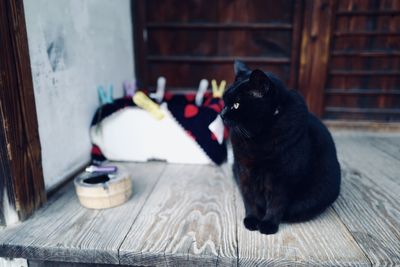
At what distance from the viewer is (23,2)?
1.04 metres

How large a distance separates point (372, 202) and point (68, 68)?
1305mm

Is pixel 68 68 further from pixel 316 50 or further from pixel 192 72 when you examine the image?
pixel 316 50

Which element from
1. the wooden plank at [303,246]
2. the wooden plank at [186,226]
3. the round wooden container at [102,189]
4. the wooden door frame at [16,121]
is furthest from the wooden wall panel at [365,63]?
the wooden door frame at [16,121]

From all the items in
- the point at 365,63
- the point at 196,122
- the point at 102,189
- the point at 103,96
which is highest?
the point at 365,63

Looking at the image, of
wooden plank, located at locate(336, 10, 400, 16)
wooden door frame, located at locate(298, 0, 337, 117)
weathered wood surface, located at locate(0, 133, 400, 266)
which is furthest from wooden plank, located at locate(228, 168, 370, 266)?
wooden plank, located at locate(336, 10, 400, 16)

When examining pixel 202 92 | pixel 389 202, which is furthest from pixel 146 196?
pixel 389 202

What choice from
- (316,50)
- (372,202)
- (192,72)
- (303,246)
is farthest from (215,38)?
(303,246)

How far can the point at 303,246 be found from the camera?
93cm

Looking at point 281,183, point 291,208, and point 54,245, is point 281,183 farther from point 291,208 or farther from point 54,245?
point 54,245

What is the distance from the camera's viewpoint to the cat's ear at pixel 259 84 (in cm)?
87

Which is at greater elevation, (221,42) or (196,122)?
(221,42)

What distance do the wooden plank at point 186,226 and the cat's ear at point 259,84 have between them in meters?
0.44

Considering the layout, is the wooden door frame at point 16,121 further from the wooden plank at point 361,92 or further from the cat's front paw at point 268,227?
the wooden plank at point 361,92

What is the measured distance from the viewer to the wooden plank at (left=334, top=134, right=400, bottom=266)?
930 mm
